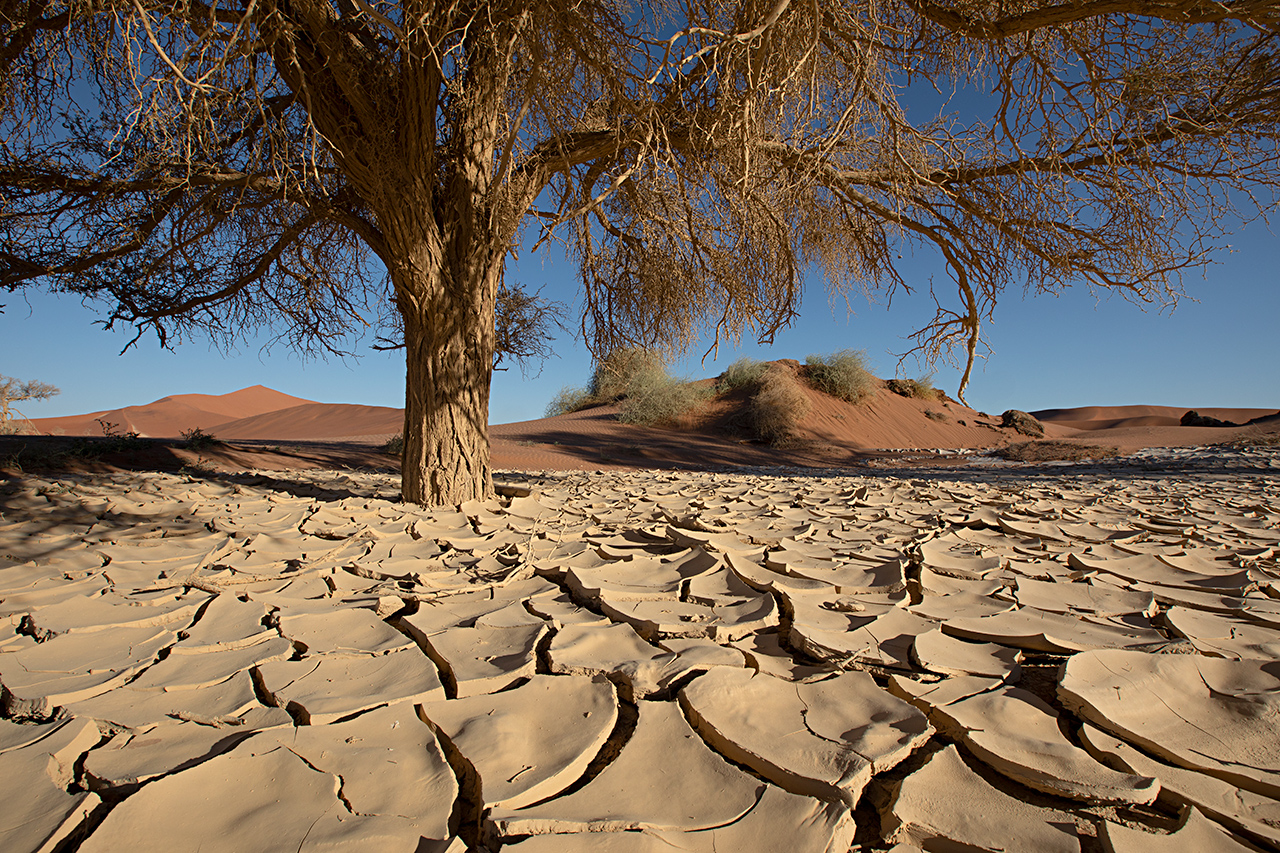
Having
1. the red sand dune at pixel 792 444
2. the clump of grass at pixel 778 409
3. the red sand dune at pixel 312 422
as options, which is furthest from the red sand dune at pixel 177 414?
the clump of grass at pixel 778 409

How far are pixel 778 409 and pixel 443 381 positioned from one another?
559 inches

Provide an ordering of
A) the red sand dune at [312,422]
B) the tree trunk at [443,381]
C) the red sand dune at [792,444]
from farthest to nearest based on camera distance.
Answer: the red sand dune at [312,422]
the red sand dune at [792,444]
the tree trunk at [443,381]

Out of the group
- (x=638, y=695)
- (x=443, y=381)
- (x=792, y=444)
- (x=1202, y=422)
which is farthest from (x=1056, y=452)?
(x=638, y=695)

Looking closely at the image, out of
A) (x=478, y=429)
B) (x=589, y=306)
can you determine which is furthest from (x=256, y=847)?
(x=589, y=306)

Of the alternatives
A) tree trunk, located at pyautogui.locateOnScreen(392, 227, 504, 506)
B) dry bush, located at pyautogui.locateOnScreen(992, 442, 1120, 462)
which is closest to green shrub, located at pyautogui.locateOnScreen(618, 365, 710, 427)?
dry bush, located at pyautogui.locateOnScreen(992, 442, 1120, 462)

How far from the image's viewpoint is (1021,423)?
19469mm

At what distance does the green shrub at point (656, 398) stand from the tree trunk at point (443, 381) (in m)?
13.3

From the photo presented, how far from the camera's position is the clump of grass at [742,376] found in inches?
812

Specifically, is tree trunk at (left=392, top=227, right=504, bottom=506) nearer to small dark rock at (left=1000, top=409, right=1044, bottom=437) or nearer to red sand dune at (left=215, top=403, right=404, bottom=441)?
small dark rock at (left=1000, top=409, right=1044, bottom=437)

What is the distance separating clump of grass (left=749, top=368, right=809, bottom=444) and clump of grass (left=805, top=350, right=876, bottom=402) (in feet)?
4.70

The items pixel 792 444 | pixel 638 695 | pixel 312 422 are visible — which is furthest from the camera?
pixel 312 422

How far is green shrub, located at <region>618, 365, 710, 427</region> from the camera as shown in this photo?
1798 centimetres

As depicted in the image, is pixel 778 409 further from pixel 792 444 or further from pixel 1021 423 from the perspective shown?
pixel 1021 423

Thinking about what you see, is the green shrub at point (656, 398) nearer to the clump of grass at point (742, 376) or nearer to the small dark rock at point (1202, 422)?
the clump of grass at point (742, 376)
